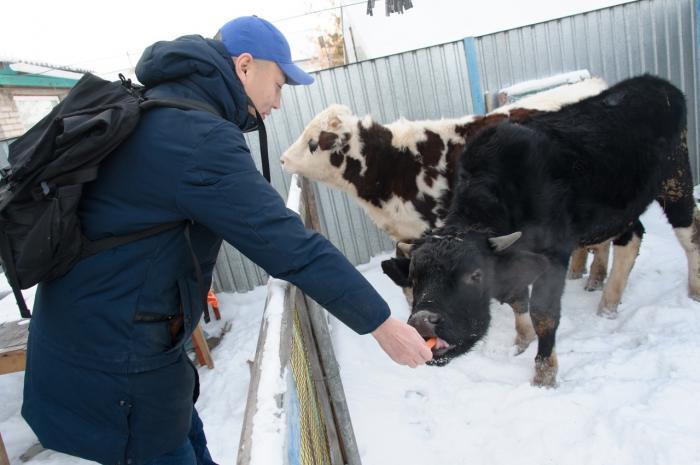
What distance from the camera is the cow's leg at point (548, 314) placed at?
3.47 metres

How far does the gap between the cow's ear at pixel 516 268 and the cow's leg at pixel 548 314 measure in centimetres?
46

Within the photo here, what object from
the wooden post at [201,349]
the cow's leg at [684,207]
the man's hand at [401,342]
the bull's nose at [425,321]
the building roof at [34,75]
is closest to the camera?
the man's hand at [401,342]

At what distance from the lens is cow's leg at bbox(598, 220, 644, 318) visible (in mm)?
4426

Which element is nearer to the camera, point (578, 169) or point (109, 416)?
point (109, 416)

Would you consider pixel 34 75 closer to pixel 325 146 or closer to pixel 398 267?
pixel 325 146

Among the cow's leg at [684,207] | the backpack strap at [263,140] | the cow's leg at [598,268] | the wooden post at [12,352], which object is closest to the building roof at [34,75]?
the wooden post at [12,352]

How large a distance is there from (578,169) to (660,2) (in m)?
4.60

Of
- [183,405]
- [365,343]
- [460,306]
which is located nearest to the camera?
[183,405]

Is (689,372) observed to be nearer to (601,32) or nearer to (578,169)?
(578,169)

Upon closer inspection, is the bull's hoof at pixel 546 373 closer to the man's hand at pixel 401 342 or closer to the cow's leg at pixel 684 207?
the cow's leg at pixel 684 207

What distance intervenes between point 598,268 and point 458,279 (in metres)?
3.12

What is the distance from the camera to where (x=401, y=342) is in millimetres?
1534

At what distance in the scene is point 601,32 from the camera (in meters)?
6.32

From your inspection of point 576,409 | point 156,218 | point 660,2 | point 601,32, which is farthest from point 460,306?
point 660,2
